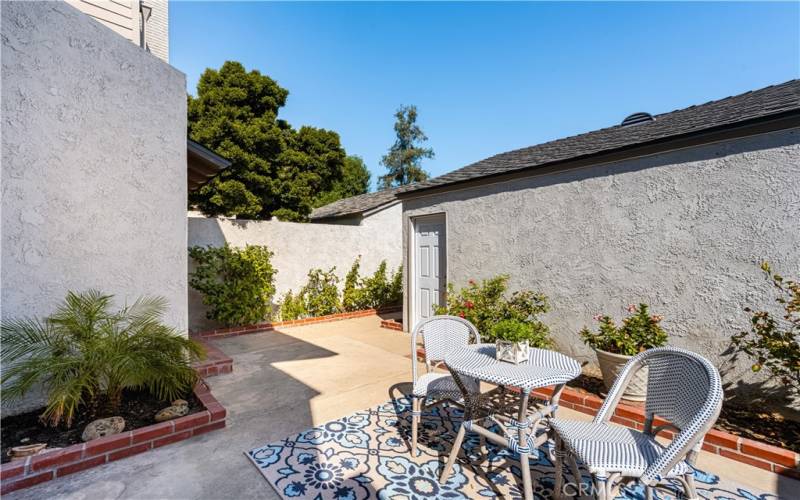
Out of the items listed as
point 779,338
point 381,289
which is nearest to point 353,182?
point 381,289

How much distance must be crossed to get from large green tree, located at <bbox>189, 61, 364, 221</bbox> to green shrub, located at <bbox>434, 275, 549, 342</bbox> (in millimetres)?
10167

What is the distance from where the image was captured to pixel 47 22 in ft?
12.8

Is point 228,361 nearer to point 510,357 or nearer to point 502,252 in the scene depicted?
point 510,357

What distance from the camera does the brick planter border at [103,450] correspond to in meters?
2.80

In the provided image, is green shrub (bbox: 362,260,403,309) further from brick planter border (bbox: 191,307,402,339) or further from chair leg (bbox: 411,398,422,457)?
chair leg (bbox: 411,398,422,457)

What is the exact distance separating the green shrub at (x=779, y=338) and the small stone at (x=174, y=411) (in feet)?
19.4

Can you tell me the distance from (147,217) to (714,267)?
7244 mm

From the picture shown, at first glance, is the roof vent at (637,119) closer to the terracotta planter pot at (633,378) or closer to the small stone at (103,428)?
the terracotta planter pot at (633,378)

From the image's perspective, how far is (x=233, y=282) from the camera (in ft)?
27.0

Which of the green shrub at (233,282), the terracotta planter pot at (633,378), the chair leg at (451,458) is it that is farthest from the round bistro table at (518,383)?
the green shrub at (233,282)

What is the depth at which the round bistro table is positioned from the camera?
2480 mm

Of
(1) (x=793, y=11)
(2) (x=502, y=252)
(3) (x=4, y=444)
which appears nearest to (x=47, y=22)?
(3) (x=4, y=444)

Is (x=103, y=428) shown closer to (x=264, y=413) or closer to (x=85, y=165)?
(x=264, y=413)

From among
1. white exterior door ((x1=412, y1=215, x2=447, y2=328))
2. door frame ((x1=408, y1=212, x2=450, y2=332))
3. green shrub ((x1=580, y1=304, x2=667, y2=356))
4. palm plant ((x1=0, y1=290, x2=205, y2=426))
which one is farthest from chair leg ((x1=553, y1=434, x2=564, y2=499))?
door frame ((x1=408, y1=212, x2=450, y2=332))
